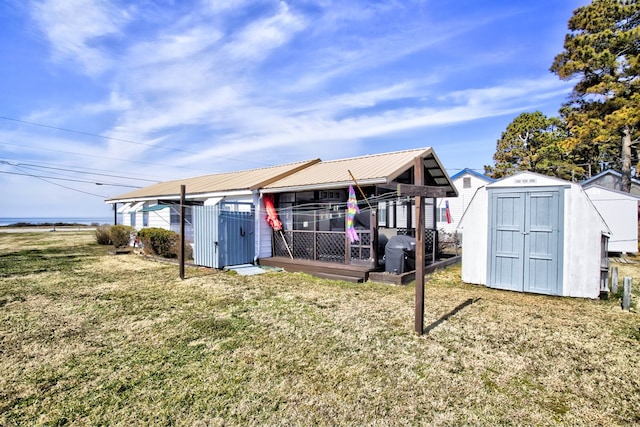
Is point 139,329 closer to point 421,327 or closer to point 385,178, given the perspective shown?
point 421,327

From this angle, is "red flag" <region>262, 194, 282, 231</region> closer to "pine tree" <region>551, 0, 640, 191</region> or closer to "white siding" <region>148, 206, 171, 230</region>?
"white siding" <region>148, 206, 171, 230</region>

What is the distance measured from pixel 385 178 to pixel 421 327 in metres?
4.16

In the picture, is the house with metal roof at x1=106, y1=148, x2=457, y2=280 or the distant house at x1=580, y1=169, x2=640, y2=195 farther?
the distant house at x1=580, y1=169, x2=640, y2=195

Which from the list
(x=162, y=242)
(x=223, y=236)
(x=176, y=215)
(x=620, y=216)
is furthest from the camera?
(x=176, y=215)

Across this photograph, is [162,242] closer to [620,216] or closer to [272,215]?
[272,215]

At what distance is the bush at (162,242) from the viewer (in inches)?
520

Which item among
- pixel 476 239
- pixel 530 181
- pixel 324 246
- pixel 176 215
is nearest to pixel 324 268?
pixel 324 246

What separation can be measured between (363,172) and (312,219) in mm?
2327

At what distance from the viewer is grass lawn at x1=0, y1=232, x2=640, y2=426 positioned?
9.73 feet

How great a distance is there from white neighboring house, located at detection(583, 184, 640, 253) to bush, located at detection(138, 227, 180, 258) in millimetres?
17516

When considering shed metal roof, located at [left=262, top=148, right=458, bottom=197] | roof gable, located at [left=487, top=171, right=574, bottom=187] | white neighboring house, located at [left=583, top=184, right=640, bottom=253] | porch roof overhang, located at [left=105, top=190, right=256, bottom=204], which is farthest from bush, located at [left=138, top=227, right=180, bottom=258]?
white neighboring house, located at [left=583, top=184, right=640, bottom=253]

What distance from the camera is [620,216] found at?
13758 millimetres

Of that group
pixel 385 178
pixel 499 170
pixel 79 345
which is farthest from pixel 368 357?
pixel 499 170

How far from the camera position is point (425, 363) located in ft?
12.8
